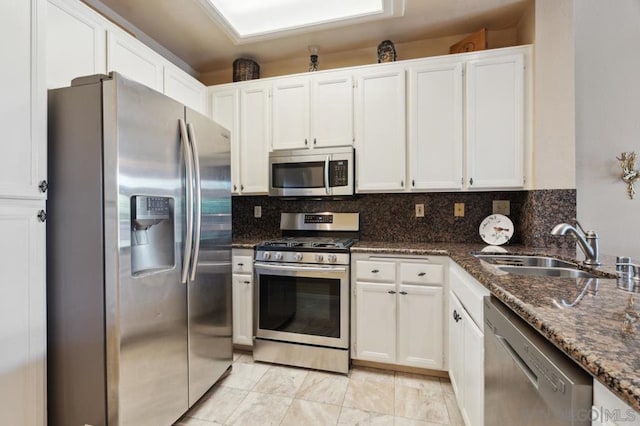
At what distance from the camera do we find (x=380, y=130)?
236 centimetres

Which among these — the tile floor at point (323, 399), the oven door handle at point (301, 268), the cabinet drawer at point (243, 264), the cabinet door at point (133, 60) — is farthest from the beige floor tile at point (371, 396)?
the cabinet door at point (133, 60)

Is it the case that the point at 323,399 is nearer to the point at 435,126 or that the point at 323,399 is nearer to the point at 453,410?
the point at 453,410

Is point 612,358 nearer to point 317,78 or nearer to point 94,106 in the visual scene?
point 94,106

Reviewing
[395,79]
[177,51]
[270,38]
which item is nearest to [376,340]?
[395,79]

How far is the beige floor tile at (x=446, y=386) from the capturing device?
1.95 m

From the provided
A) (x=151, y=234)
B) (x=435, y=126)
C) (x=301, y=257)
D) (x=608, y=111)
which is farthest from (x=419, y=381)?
(x=608, y=111)

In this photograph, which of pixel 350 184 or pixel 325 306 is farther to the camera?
pixel 350 184

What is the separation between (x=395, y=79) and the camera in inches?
91.3

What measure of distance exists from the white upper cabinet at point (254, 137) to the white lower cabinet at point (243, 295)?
0.65 m

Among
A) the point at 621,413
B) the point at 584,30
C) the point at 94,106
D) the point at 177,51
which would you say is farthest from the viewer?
the point at 177,51

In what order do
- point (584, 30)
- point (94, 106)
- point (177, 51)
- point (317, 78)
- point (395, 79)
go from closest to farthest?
point (94, 106)
point (584, 30)
point (395, 79)
point (317, 78)
point (177, 51)

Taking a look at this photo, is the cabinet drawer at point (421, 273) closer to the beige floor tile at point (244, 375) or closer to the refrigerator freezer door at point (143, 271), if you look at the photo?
the beige floor tile at point (244, 375)

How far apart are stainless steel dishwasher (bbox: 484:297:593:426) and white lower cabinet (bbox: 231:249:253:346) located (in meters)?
1.74

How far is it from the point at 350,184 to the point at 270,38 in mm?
1428
